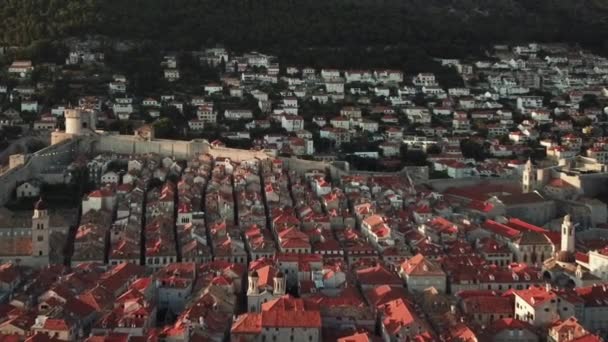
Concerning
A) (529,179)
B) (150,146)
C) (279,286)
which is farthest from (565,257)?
(150,146)

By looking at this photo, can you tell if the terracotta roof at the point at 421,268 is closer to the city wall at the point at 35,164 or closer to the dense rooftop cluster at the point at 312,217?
the dense rooftop cluster at the point at 312,217

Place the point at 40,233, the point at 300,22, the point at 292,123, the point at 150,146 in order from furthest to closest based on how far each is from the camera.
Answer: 1. the point at 300,22
2. the point at 292,123
3. the point at 150,146
4. the point at 40,233

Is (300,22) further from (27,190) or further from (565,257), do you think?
(565,257)

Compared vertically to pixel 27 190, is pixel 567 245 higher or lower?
lower

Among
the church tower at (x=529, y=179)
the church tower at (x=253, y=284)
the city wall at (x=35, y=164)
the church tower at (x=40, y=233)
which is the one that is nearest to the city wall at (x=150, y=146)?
the city wall at (x=35, y=164)

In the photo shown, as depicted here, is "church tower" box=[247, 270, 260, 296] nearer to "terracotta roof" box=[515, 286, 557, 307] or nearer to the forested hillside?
"terracotta roof" box=[515, 286, 557, 307]

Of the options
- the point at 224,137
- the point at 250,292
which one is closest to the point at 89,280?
the point at 250,292

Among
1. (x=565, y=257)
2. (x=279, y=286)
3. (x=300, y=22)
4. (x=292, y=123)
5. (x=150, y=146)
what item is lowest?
(x=565, y=257)
